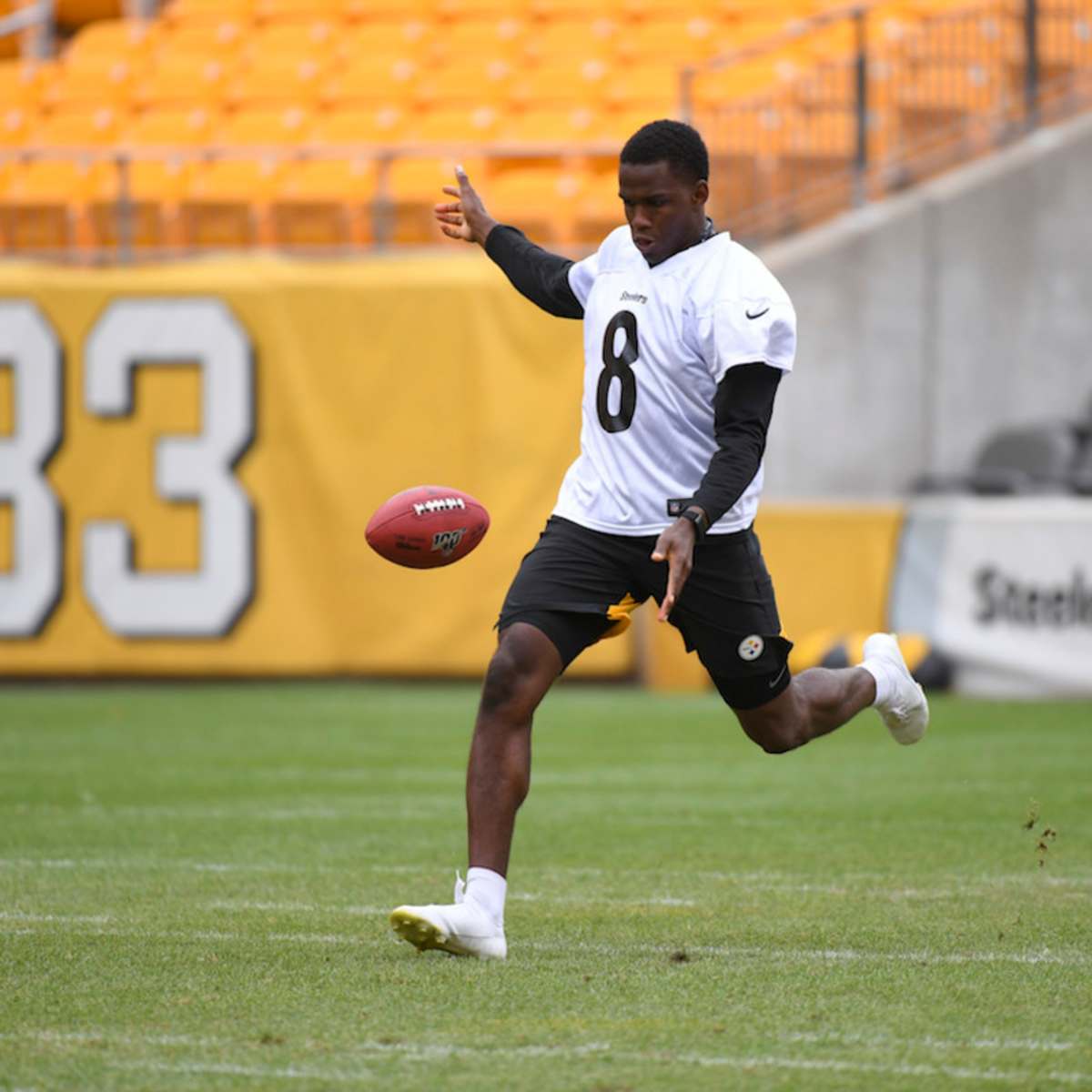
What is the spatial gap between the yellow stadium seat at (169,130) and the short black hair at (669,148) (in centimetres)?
1271

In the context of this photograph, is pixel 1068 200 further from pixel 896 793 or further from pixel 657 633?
pixel 896 793

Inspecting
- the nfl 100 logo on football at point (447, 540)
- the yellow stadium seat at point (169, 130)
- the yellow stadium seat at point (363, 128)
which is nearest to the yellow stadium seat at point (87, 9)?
the yellow stadium seat at point (169, 130)

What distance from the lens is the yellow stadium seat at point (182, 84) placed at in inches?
745

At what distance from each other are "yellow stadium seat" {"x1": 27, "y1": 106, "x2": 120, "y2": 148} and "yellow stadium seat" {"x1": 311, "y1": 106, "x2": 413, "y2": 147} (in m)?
1.83

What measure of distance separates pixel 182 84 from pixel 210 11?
1.64 metres

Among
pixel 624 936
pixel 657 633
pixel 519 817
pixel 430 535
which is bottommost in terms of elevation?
pixel 657 633

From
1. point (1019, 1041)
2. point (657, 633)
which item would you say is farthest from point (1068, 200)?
point (1019, 1041)

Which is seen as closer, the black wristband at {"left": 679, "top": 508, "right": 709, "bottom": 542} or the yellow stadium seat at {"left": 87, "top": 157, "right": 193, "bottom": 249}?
the black wristband at {"left": 679, "top": 508, "right": 709, "bottom": 542}

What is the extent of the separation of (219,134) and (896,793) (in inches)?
424

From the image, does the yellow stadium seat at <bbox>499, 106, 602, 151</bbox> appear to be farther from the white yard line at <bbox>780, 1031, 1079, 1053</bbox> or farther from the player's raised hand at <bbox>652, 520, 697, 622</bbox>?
the white yard line at <bbox>780, 1031, 1079, 1053</bbox>

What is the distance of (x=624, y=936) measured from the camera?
5746 mm

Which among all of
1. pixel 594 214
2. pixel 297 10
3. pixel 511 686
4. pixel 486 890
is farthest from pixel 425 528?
pixel 297 10

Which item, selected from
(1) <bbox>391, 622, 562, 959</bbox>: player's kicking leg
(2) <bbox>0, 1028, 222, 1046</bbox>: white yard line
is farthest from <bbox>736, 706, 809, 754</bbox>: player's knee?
(2) <bbox>0, 1028, 222, 1046</bbox>: white yard line

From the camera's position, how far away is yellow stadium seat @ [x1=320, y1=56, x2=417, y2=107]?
716 inches
